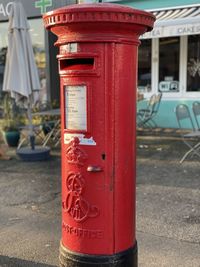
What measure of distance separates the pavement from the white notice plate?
140 centimetres

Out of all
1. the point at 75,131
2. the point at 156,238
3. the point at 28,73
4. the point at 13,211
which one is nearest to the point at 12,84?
the point at 28,73

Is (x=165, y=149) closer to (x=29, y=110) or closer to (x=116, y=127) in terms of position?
(x=29, y=110)

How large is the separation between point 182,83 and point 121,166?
8.17 meters

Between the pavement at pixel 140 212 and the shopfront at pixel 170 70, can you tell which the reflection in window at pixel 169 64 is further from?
the pavement at pixel 140 212

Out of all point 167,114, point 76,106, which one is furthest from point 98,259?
point 167,114

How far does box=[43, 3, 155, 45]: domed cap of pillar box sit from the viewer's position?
250 centimetres

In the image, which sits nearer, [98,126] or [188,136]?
[98,126]

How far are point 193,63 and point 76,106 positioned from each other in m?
8.22

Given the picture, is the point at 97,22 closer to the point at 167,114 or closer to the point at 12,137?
the point at 12,137

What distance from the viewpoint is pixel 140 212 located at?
472 centimetres

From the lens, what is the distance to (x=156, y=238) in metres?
4.00

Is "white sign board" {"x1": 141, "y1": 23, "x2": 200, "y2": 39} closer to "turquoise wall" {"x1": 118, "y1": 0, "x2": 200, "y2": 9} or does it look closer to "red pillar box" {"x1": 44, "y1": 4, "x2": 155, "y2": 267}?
"turquoise wall" {"x1": 118, "y1": 0, "x2": 200, "y2": 9}

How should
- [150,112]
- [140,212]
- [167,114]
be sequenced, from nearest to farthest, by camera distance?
[140,212] < [150,112] < [167,114]

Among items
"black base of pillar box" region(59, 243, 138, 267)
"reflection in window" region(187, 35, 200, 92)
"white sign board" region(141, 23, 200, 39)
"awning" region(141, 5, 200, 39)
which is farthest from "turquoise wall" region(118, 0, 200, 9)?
"black base of pillar box" region(59, 243, 138, 267)
